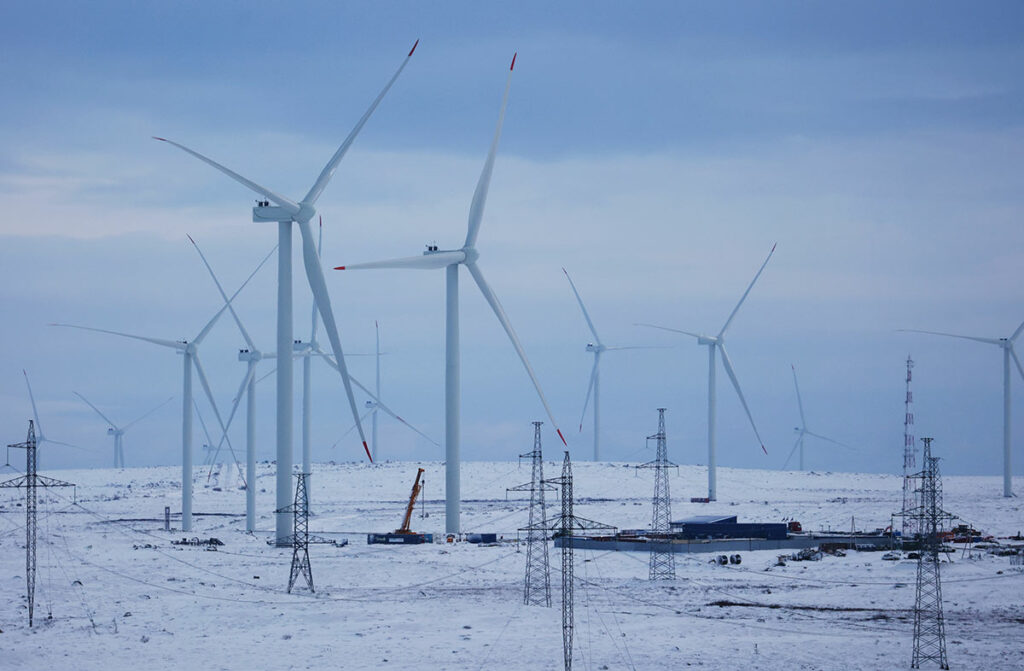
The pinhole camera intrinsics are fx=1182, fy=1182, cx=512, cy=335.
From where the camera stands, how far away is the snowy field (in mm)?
44281

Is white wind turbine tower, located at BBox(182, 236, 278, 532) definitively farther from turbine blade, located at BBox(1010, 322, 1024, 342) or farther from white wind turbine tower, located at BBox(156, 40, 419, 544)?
turbine blade, located at BBox(1010, 322, 1024, 342)

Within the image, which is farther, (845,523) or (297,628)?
(845,523)

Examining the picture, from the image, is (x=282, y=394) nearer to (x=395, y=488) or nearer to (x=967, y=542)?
(x=967, y=542)

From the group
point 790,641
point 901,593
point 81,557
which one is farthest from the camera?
point 81,557

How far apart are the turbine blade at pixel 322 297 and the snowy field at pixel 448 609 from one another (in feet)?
37.1

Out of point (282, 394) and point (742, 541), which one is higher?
point (282, 394)

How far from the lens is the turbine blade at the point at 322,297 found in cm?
6900

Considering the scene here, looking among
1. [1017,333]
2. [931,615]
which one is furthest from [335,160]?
[1017,333]

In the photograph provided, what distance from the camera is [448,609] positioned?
55.2 meters

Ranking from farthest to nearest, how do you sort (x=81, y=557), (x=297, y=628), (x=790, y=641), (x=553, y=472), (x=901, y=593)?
(x=553, y=472)
(x=81, y=557)
(x=901, y=593)
(x=297, y=628)
(x=790, y=641)

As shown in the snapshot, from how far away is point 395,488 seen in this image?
167 meters

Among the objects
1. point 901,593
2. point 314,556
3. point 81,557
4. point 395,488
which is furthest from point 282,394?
point 395,488

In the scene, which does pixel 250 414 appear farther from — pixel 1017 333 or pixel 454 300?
pixel 1017 333

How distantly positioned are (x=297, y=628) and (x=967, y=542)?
5288 cm
